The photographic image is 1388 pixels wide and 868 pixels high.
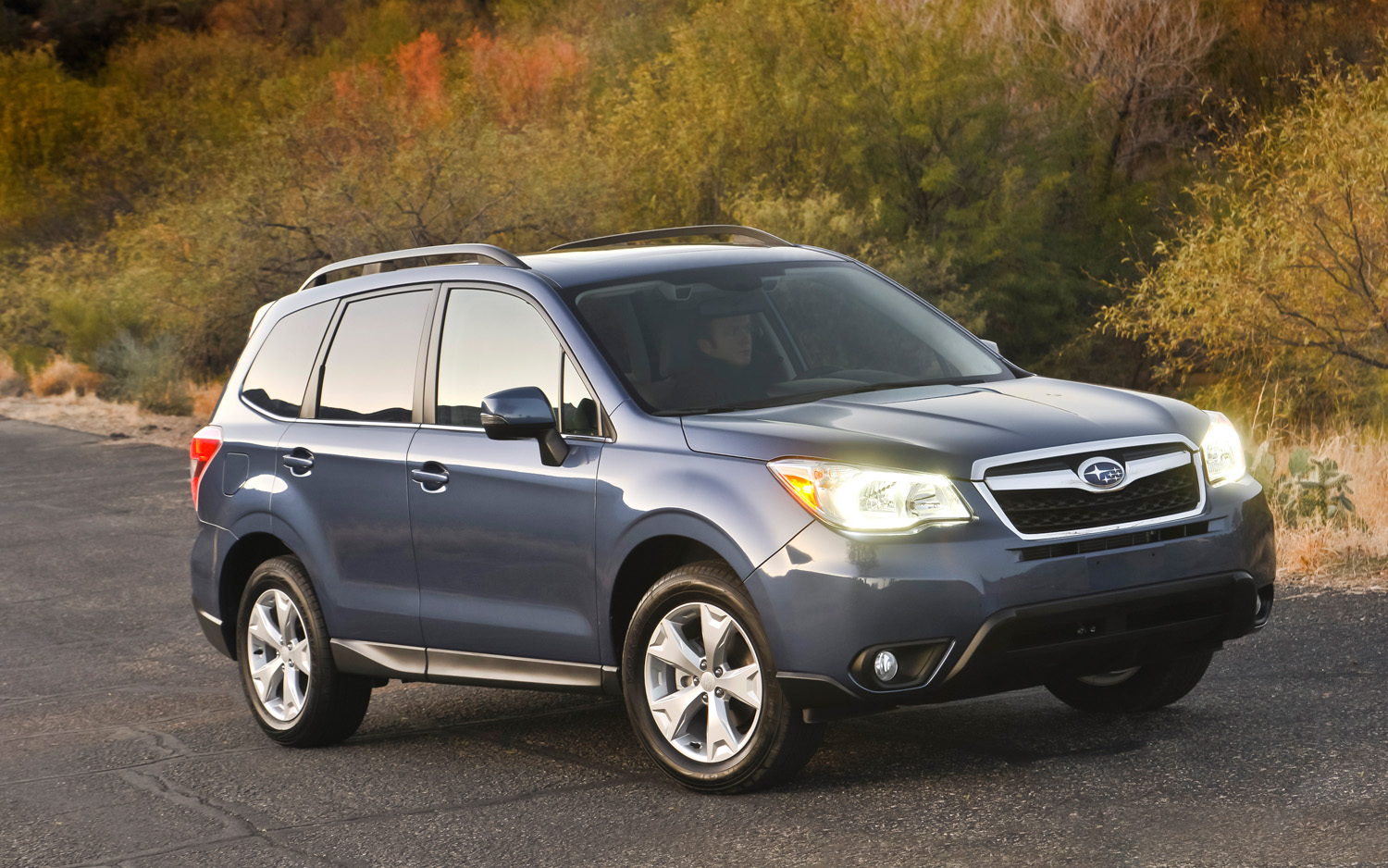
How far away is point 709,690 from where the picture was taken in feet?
17.5

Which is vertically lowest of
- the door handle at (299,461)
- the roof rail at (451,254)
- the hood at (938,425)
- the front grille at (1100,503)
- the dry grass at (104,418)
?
Result: the dry grass at (104,418)

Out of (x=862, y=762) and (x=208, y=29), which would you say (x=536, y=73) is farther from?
(x=862, y=762)

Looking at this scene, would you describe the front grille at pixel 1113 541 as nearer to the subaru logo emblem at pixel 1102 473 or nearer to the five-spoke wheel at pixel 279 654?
the subaru logo emblem at pixel 1102 473

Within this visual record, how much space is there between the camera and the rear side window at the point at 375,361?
6.53 meters

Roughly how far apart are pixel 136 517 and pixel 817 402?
443 inches

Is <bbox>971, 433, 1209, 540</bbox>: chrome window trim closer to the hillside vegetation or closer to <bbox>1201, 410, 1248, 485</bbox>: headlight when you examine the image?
<bbox>1201, 410, 1248, 485</bbox>: headlight

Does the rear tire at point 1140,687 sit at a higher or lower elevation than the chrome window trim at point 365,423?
lower

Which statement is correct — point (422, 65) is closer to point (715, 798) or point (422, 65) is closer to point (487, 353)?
point (487, 353)

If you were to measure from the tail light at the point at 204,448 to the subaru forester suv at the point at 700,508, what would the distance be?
0.03 metres

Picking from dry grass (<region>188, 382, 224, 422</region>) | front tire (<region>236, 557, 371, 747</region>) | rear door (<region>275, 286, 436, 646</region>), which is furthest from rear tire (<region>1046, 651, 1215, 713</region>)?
dry grass (<region>188, 382, 224, 422</region>)

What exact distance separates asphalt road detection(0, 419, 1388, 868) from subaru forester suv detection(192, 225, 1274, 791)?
0.29 m

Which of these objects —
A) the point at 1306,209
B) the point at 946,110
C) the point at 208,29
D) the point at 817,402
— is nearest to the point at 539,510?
the point at 817,402

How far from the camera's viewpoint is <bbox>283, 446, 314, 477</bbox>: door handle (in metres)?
6.82

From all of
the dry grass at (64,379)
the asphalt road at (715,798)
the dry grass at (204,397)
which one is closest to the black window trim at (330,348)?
the asphalt road at (715,798)
